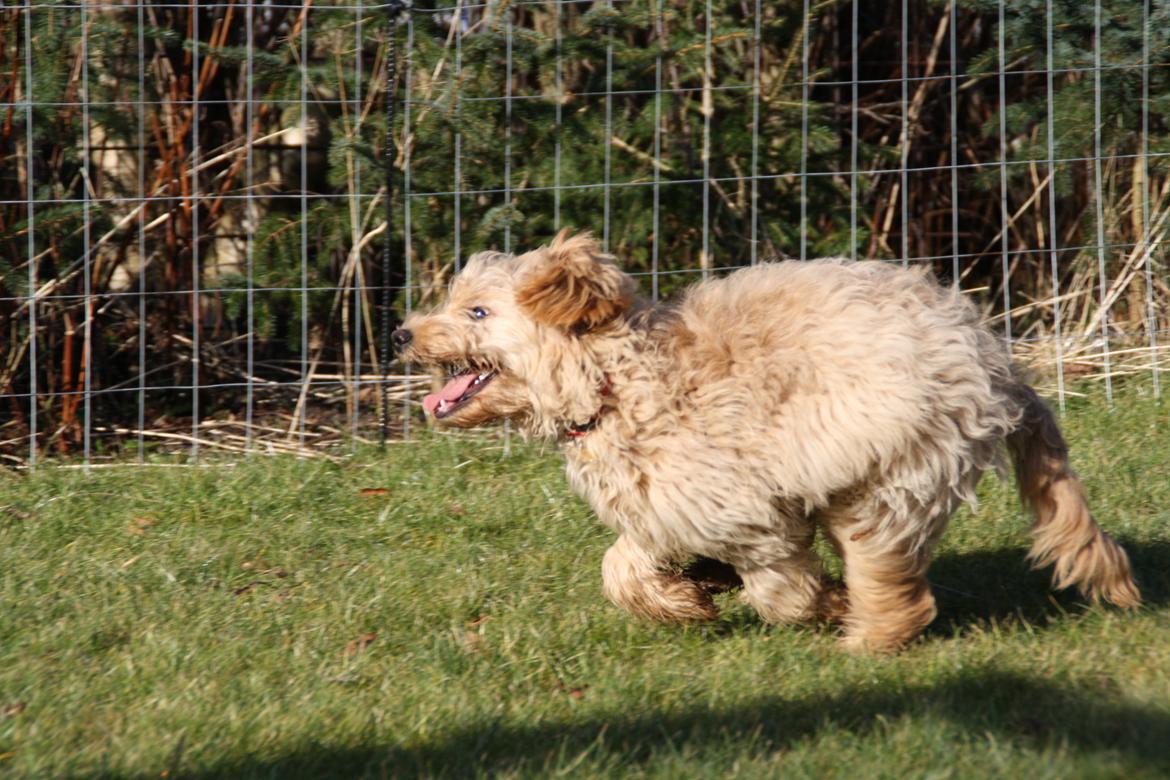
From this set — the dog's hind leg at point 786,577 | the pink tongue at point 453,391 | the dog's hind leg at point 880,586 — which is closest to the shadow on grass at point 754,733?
the dog's hind leg at point 880,586

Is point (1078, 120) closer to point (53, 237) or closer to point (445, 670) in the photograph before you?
point (445, 670)

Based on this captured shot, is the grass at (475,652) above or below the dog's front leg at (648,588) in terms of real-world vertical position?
below

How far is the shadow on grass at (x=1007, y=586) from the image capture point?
4.08 meters

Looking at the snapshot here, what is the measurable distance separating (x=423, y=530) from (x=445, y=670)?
4.41 ft

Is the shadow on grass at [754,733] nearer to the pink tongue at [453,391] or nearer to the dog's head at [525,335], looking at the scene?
the dog's head at [525,335]

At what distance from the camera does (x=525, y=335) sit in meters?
3.83

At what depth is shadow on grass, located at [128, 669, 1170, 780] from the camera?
300 centimetres

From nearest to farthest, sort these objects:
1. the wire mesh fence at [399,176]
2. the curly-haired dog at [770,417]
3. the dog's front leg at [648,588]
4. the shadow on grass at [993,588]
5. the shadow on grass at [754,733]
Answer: the shadow on grass at [754,733] < the curly-haired dog at [770,417] < the dog's front leg at [648,588] < the shadow on grass at [993,588] < the wire mesh fence at [399,176]

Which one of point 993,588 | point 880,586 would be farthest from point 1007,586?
Answer: point 880,586

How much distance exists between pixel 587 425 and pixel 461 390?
0.42 m

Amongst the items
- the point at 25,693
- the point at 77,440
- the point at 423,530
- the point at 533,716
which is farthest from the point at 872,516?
the point at 77,440

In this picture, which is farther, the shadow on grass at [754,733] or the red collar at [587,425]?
the red collar at [587,425]

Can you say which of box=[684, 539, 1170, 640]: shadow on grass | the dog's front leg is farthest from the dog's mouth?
box=[684, 539, 1170, 640]: shadow on grass

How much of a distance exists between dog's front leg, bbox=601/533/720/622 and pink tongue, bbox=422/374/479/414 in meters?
0.66
